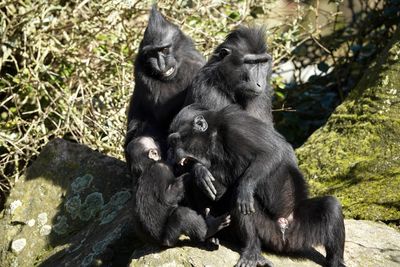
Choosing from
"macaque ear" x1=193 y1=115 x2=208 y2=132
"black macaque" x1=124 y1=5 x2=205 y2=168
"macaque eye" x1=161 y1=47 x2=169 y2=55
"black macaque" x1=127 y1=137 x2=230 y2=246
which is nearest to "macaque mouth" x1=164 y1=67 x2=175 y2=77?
"black macaque" x1=124 y1=5 x2=205 y2=168

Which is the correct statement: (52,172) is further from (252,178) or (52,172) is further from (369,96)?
(369,96)

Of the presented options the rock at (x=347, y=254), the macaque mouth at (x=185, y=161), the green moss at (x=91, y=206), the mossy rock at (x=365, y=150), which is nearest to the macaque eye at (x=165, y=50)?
the green moss at (x=91, y=206)

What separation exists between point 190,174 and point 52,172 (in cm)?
243

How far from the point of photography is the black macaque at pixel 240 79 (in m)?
6.82

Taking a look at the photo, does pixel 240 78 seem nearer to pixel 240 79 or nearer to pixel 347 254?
pixel 240 79

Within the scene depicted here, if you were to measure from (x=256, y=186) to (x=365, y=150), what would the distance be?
2.44 meters

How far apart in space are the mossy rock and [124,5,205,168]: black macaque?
62.8 inches

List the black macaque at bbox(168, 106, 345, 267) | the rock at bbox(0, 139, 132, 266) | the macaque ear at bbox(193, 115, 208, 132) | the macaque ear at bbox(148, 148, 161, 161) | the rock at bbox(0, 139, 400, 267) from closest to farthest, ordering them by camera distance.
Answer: the black macaque at bbox(168, 106, 345, 267) < the macaque ear at bbox(193, 115, 208, 132) < the rock at bbox(0, 139, 400, 267) < the macaque ear at bbox(148, 148, 161, 161) < the rock at bbox(0, 139, 132, 266)

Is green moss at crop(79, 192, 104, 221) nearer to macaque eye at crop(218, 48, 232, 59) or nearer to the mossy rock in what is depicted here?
macaque eye at crop(218, 48, 232, 59)

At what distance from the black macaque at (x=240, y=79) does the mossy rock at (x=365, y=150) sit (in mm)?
1313

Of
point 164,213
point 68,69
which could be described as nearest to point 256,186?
point 164,213

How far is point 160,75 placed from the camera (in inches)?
303

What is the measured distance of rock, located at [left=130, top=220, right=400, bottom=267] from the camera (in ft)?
19.2

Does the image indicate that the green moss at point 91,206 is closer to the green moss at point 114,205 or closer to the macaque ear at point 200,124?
the green moss at point 114,205
